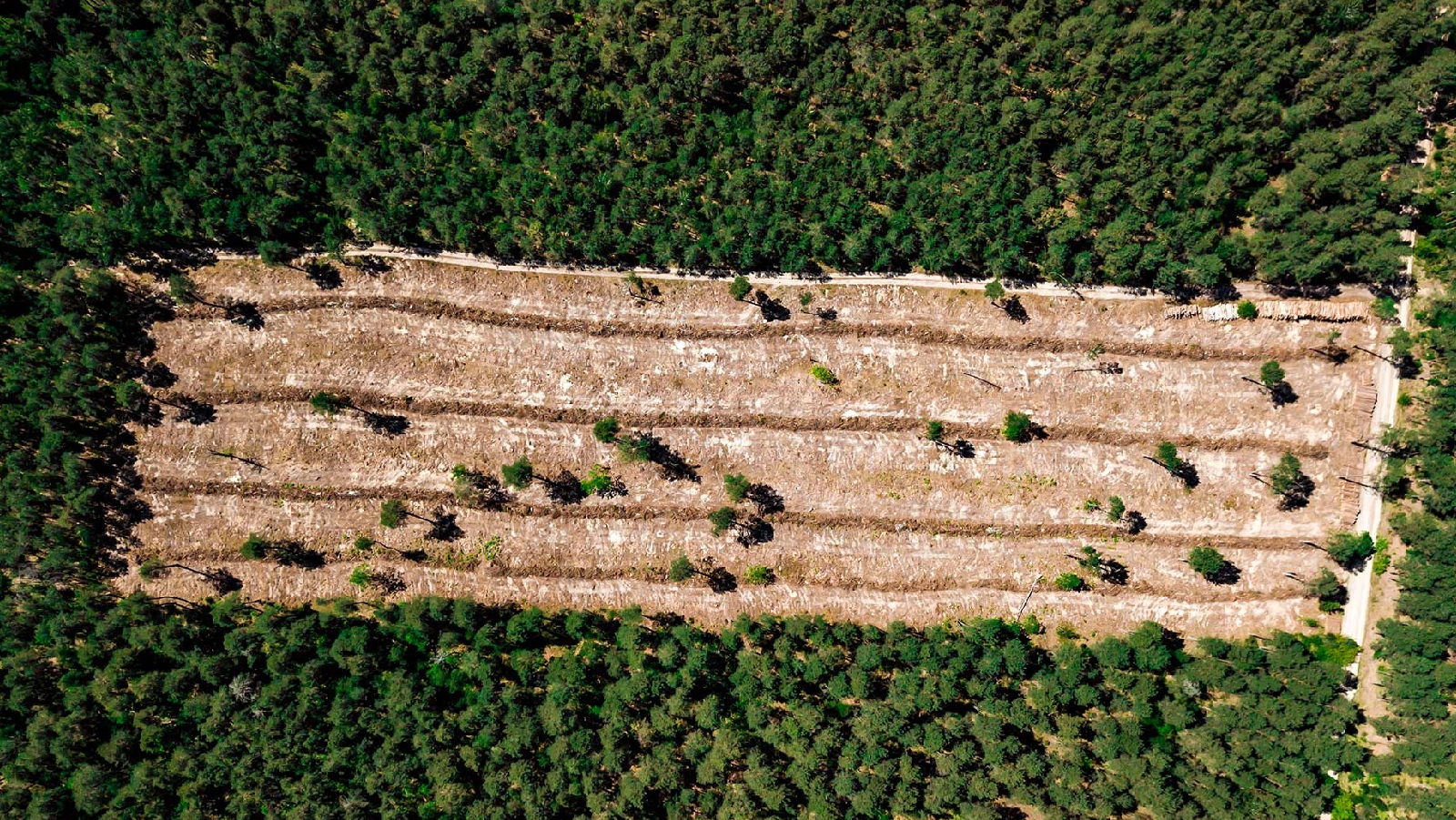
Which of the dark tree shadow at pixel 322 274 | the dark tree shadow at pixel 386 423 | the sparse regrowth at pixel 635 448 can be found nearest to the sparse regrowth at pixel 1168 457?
the sparse regrowth at pixel 635 448

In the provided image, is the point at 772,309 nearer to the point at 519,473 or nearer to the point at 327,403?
the point at 519,473

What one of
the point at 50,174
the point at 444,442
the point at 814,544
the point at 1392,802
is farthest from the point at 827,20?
the point at 1392,802

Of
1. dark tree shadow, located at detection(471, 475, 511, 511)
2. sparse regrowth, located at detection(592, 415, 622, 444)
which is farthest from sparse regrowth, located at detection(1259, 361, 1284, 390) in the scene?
dark tree shadow, located at detection(471, 475, 511, 511)

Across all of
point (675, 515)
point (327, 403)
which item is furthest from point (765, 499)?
point (327, 403)

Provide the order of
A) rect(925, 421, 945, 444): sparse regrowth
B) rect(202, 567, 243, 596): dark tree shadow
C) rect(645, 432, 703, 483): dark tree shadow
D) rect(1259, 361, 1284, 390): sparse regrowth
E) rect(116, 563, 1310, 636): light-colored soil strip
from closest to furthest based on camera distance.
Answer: rect(1259, 361, 1284, 390): sparse regrowth < rect(925, 421, 945, 444): sparse regrowth < rect(202, 567, 243, 596): dark tree shadow < rect(116, 563, 1310, 636): light-colored soil strip < rect(645, 432, 703, 483): dark tree shadow

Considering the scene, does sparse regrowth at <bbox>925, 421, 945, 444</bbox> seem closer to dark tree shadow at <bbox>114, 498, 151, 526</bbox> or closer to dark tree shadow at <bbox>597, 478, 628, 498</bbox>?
dark tree shadow at <bbox>597, 478, 628, 498</bbox>

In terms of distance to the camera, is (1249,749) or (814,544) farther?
(814,544)

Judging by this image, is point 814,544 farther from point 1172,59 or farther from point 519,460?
point 1172,59
